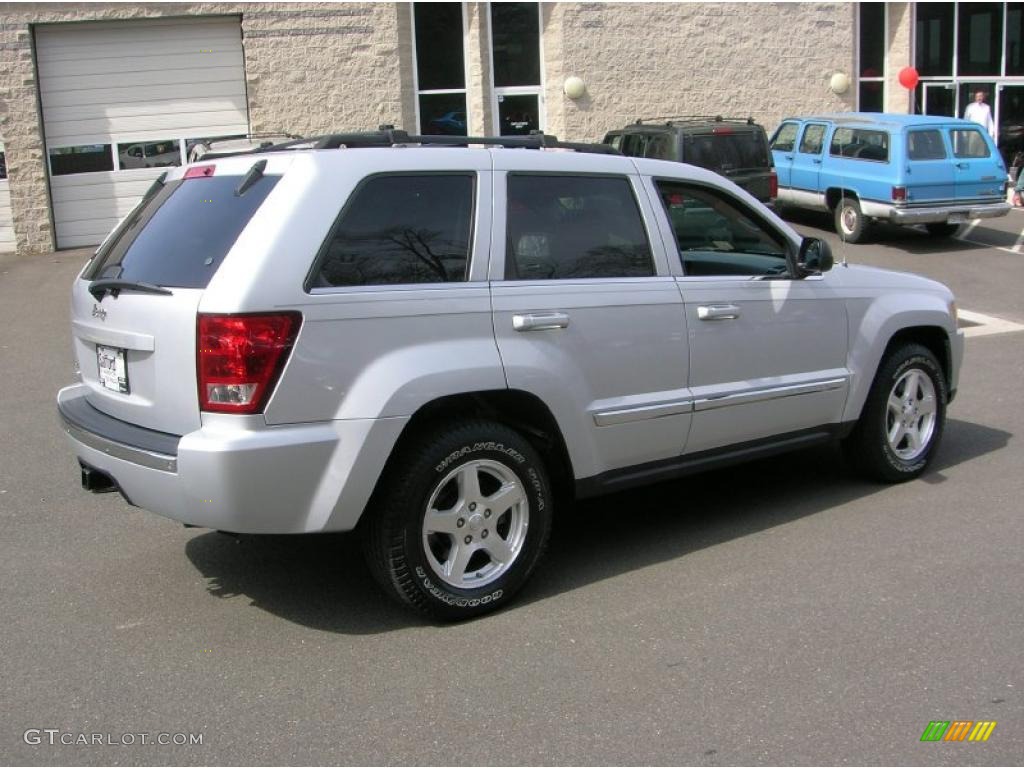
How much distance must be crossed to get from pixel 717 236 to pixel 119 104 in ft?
46.7

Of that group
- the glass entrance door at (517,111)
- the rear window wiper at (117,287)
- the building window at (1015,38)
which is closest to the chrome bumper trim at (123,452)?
the rear window wiper at (117,287)

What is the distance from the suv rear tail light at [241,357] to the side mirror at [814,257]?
2.83 m

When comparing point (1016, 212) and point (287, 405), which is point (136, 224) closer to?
point (287, 405)

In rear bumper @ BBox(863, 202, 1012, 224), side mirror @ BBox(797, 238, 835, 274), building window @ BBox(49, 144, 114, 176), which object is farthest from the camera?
building window @ BBox(49, 144, 114, 176)

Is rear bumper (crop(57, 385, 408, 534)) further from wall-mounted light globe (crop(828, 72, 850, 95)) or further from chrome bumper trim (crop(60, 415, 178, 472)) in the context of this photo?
wall-mounted light globe (crop(828, 72, 850, 95))

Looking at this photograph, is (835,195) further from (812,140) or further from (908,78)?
(908,78)

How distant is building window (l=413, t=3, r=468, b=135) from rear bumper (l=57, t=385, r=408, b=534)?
628 inches

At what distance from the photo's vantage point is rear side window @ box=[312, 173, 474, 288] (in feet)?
13.8

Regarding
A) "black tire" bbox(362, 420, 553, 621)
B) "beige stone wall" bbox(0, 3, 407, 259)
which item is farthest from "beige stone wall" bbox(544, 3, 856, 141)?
"black tire" bbox(362, 420, 553, 621)

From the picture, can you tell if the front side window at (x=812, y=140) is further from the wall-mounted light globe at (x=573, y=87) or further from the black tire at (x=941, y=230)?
the wall-mounted light globe at (x=573, y=87)

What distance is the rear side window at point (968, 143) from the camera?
53.0 ft

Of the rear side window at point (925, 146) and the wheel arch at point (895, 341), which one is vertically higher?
the rear side window at point (925, 146)
